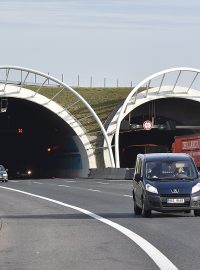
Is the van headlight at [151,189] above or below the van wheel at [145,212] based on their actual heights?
above

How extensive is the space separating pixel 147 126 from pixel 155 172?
51043 mm

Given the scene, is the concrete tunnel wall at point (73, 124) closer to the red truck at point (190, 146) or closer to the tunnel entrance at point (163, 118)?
the tunnel entrance at point (163, 118)

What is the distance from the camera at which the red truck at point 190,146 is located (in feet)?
192

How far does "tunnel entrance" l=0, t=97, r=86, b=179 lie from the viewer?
78938 mm

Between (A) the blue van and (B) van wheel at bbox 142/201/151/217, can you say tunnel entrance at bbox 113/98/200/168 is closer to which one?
(A) the blue van

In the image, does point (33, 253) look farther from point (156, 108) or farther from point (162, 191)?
point (156, 108)

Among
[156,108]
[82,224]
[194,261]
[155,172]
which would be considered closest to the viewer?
[194,261]

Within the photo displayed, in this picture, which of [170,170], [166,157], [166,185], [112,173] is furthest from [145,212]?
[112,173]

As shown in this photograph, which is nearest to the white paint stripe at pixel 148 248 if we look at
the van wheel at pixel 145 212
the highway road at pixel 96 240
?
the highway road at pixel 96 240

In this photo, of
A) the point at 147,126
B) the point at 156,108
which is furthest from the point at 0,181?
the point at 156,108

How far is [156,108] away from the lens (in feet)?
260

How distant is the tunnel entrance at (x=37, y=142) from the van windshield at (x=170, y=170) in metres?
53.3

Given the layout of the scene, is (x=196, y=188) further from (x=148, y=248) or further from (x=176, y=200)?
(x=148, y=248)

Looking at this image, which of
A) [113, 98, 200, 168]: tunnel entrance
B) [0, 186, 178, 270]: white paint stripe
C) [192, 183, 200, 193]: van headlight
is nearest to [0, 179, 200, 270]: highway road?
[0, 186, 178, 270]: white paint stripe
